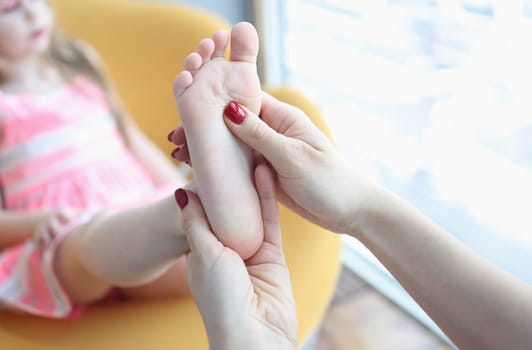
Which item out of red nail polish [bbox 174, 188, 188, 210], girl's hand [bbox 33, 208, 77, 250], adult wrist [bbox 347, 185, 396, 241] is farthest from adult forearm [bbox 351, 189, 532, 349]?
girl's hand [bbox 33, 208, 77, 250]

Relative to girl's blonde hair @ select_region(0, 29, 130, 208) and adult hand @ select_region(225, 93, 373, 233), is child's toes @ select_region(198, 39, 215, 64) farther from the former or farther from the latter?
girl's blonde hair @ select_region(0, 29, 130, 208)

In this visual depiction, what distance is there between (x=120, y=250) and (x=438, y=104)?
2.80 feet

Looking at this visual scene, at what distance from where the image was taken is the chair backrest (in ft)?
4.40

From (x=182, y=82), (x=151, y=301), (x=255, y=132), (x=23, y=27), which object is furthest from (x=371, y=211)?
(x=23, y=27)

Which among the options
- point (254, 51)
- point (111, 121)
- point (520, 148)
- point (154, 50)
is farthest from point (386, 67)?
point (254, 51)

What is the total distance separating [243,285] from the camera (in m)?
0.68

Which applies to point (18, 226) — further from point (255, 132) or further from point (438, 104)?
point (438, 104)

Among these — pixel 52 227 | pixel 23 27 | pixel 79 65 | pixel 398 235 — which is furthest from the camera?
pixel 79 65

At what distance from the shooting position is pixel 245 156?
0.75 metres

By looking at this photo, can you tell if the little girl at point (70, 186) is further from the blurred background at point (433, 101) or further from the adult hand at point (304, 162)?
the blurred background at point (433, 101)

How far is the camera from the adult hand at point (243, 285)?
64 cm

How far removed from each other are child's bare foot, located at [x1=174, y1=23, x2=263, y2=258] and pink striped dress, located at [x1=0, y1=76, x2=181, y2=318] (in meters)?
0.36

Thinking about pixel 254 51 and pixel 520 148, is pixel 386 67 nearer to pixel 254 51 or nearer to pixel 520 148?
pixel 520 148

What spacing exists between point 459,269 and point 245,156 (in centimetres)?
29
